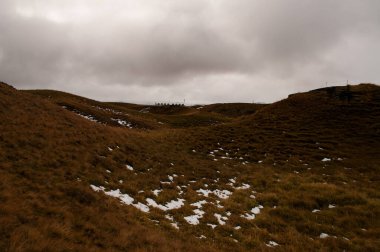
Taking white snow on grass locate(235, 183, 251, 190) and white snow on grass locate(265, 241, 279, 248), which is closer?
white snow on grass locate(265, 241, 279, 248)

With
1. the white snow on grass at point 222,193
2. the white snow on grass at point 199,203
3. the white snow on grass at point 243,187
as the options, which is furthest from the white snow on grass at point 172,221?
the white snow on grass at point 243,187

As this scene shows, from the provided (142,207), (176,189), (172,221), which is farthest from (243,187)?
(142,207)

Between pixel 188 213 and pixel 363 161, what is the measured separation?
69.1 feet

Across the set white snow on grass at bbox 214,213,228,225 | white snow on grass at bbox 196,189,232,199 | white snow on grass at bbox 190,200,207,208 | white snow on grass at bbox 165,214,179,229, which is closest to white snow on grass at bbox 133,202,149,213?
white snow on grass at bbox 165,214,179,229

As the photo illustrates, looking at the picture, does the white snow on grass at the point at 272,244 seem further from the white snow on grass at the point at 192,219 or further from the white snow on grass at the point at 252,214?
the white snow on grass at the point at 192,219

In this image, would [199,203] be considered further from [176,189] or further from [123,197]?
[123,197]

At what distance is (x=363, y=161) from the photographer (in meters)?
27.8

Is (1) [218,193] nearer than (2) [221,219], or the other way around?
(2) [221,219]

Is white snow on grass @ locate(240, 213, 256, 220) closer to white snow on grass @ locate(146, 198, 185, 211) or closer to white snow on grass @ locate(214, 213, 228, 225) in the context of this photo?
white snow on grass @ locate(214, 213, 228, 225)

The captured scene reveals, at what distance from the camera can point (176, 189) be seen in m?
19.1

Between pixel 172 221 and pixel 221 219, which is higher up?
pixel 172 221

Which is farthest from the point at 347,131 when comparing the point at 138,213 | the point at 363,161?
the point at 138,213

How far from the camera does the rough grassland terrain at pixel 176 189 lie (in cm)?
1066

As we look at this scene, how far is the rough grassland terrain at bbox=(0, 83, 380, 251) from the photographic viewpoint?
35.0 feet
